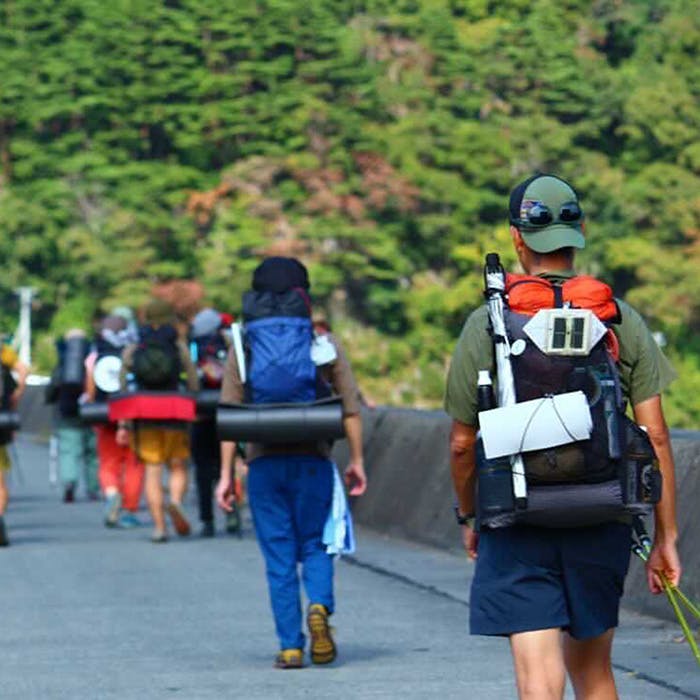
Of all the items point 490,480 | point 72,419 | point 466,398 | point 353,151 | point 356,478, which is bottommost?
point 72,419

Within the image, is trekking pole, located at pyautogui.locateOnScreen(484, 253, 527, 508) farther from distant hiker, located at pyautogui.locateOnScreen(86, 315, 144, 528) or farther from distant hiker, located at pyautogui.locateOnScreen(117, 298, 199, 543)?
distant hiker, located at pyautogui.locateOnScreen(86, 315, 144, 528)

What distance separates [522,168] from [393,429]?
70.5 meters

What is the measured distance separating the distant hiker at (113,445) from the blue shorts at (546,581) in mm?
13578

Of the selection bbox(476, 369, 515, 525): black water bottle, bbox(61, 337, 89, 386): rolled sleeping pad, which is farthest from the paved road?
bbox(61, 337, 89, 386): rolled sleeping pad

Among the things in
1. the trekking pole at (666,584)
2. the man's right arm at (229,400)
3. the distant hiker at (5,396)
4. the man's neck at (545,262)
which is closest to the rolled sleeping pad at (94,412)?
the distant hiker at (5,396)

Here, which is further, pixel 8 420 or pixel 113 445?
pixel 113 445

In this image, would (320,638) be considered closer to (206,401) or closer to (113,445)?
(206,401)

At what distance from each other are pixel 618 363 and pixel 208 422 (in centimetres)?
1244

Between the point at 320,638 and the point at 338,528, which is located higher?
the point at 338,528

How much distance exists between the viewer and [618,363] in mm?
6824

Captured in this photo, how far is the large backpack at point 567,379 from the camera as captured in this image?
661cm

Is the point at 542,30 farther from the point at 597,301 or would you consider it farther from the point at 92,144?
the point at 597,301

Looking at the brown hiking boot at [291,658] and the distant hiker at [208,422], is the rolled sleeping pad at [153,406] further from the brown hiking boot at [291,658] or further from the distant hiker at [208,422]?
the brown hiking boot at [291,658]

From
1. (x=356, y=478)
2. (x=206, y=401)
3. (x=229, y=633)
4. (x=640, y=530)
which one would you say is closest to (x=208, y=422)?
(x=206, y=401)
